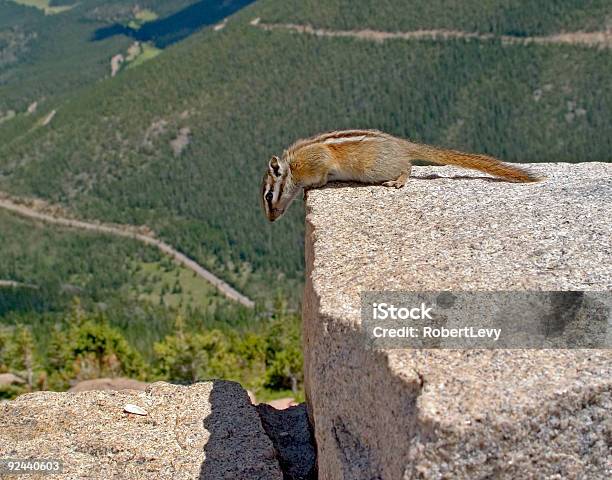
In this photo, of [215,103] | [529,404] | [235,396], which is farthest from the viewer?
[215,103]

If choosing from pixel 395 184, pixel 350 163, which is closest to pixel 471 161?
pixel 395 184

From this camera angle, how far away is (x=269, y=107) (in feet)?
534

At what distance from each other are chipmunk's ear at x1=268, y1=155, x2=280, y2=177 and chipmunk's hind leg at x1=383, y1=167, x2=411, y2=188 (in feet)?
5.89

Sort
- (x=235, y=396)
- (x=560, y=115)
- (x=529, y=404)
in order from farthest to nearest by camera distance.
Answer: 1. (x=560, y=115)
2. (x=235, y=396)
3. (x=529, y=404)

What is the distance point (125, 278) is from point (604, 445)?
417 feet

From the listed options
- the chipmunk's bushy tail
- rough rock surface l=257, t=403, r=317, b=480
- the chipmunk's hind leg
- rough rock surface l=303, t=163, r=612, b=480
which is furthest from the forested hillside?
rough rock surface l=303, t=163, r=612, b=480

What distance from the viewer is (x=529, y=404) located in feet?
25.8

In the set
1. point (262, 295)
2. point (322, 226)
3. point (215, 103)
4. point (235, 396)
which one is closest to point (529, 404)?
point (322, 226)

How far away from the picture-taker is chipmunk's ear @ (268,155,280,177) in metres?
13.3

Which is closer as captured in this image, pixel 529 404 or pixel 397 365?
pixel 529 404

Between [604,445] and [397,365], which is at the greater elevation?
[397,365]

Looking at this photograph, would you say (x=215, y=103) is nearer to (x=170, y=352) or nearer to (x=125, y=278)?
(x=125, y=278)

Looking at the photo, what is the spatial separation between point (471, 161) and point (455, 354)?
232 inches

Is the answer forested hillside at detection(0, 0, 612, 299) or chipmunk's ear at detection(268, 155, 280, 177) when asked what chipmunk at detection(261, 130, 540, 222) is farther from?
forested hillside at detection(0, 0, 612, 299)
